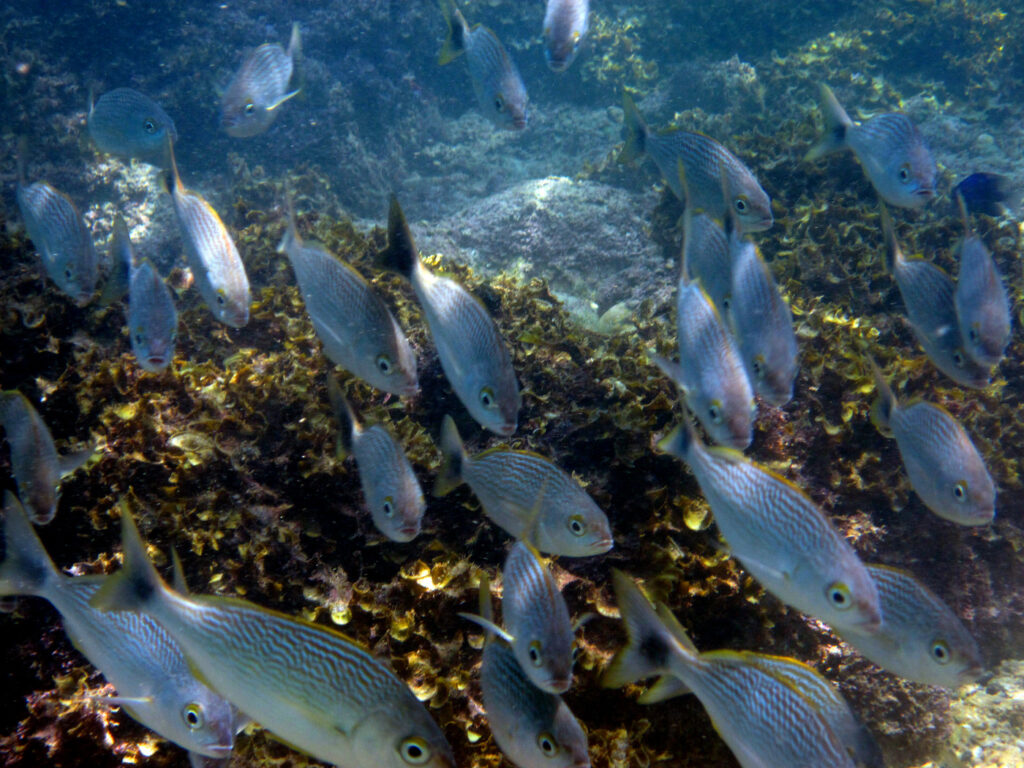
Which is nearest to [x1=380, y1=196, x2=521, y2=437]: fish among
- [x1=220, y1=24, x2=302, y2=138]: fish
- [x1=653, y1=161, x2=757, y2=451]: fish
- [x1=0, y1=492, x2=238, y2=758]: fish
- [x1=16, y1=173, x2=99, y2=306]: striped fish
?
[x1=653, y1=161, x2=757, y2=451]: fish

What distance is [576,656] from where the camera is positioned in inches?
98.6

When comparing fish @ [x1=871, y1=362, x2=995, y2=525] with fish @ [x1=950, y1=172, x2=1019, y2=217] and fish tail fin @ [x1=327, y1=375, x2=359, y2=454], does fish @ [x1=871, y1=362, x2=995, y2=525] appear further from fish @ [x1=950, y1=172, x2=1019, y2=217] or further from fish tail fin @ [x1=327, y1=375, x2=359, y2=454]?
fish @ [x1=950, y1=172, x2=1019, y2=217]

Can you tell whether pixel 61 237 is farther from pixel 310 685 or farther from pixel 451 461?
pixel 310 685

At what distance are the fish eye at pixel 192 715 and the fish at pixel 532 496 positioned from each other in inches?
44.8

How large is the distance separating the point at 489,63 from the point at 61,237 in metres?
3.45

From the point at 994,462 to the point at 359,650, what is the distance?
5.41 meters

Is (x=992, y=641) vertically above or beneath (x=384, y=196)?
beneath

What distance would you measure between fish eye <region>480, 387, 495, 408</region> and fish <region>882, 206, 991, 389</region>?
284cm

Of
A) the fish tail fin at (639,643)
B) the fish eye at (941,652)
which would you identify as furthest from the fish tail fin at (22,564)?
the fish eye at (941,652)

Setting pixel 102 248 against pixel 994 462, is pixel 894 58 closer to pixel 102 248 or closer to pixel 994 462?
pixel 994 462

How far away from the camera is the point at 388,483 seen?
2.31m

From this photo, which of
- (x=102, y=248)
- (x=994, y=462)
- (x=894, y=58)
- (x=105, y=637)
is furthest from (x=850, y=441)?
(x=894, y=58)

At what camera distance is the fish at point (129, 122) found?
15.9 feet

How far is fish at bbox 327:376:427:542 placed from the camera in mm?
2266
